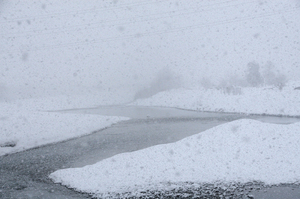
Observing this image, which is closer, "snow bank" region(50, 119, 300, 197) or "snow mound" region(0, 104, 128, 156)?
"snow bank" region(50, 119, 300, 197)

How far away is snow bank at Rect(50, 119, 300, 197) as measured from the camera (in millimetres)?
8484

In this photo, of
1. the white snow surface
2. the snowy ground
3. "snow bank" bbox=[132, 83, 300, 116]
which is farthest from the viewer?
"snow bank" bbox=[132, 83, 300, 116]

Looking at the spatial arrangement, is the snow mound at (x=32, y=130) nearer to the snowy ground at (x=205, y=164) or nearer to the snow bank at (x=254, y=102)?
the snowy ground at (x=205, y=164)

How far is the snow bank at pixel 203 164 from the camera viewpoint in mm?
8484

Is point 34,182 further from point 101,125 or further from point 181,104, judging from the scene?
point 181,104

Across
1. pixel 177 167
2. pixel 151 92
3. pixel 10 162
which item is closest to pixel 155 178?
pixel 177 167

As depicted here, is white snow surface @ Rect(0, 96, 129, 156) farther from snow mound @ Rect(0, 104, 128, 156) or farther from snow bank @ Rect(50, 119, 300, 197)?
snow bank @ Rect(50, 119, 300, 197)

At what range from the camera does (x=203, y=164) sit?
9.76 meters

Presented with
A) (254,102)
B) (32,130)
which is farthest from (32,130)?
(254,102)

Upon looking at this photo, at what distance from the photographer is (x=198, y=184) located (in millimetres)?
8273

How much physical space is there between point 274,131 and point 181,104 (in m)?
38.5

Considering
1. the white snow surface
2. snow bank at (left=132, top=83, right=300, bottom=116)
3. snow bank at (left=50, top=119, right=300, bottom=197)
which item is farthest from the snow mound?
snow bank at (left=132, top=83, right=300, bottom=116)

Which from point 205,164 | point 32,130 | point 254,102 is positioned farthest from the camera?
point 254,102

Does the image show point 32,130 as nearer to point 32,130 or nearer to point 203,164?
point 32,130
